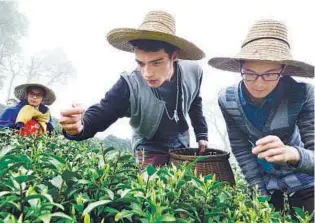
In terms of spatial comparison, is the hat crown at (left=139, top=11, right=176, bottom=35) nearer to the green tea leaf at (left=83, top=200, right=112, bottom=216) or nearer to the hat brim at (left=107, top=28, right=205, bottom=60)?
the hat brim at (left=107, top=28, right=205, bottom=60)

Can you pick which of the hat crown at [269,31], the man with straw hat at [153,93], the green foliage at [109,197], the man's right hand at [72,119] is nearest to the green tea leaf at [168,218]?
the green foliage at [109,197]

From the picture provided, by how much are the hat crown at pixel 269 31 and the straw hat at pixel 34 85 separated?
11.3ft

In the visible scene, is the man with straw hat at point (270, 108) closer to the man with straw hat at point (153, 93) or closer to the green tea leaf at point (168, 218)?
the man with straw hat at point (153, 93)

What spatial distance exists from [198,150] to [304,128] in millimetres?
759

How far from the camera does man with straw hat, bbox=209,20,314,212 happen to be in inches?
71.4

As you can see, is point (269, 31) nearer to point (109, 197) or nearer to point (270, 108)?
point (270, 108)

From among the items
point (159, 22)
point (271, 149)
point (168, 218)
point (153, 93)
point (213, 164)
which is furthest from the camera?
point (153, 93)

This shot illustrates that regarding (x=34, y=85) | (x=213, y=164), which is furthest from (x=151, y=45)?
(x=34, y=85)

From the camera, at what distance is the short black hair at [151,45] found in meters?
2.13

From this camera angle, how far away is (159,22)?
87.9 inches

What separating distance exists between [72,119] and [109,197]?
2.60ft

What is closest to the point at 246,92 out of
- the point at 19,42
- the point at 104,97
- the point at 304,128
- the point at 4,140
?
the point at 304,128

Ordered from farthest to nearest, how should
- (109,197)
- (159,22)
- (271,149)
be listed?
1. (159,22)
2. (271,149)
3. (109,197)

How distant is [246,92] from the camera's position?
199cm
